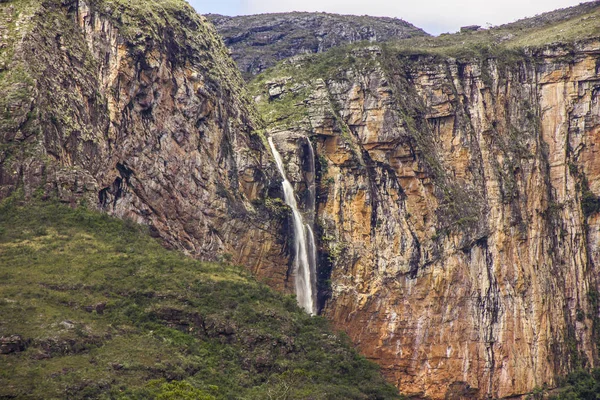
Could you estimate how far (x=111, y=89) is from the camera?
55.1 m

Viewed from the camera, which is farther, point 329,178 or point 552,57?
point 552,57

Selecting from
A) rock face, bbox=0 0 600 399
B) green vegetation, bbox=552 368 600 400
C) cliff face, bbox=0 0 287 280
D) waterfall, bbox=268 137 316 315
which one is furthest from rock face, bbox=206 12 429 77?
green vegetation, bbox=552 368 600 400

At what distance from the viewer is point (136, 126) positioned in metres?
56.2

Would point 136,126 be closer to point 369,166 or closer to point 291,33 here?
point 369,166

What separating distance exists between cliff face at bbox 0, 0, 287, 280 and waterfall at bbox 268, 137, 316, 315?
159 cm

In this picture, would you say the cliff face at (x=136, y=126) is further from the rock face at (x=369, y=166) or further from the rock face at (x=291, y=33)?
the rock face at (x=291, y=33)

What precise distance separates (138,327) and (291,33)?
70.5 m

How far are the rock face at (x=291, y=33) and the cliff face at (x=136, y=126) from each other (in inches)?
1526

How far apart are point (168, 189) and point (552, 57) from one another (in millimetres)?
32792

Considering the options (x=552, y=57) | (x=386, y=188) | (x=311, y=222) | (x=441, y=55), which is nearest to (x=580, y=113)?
(x=552, y=57)

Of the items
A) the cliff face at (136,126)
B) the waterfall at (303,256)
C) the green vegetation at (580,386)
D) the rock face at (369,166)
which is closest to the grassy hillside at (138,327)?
the cliff face at (136,126)

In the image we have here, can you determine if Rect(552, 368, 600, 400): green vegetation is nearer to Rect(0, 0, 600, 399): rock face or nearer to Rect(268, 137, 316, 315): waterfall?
Rect(0, 0, 600, 399): rock face

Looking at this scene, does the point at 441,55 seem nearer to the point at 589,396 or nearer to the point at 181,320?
the point at 589,396

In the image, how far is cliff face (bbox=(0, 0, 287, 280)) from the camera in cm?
5028
